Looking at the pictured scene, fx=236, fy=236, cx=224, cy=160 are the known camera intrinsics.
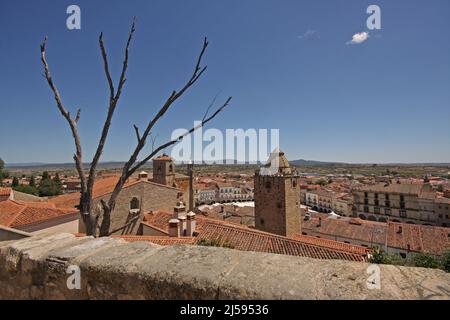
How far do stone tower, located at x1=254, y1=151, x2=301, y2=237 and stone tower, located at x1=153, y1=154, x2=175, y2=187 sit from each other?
1113cm

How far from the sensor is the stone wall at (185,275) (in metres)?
1.46

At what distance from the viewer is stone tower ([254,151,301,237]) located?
659 inches

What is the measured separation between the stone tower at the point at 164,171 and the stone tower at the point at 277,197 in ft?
36.5

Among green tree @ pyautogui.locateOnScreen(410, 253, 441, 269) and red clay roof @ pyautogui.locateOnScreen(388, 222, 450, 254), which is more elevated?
green tree @ pyautogui.locateOnScreen(410, 253, 441, 269)

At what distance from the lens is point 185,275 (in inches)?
65.5

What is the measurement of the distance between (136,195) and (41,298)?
14608 millimetres

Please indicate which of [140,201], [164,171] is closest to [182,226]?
[140,201]

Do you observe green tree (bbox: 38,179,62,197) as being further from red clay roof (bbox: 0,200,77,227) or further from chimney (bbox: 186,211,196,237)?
chimney (bbox: 186,211,196,237)

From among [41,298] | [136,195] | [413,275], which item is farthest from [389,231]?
[41,298]

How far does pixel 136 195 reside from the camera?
16.0 meters

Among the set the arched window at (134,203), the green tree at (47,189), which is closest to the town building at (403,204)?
the arched window at (134,203)

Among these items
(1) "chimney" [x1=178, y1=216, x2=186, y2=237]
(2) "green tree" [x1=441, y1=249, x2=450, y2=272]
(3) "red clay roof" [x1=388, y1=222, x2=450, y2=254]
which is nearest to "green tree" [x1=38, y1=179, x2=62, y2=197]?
(1) "chimney" [x1=178, y1=216, x2=186, y2=237]
